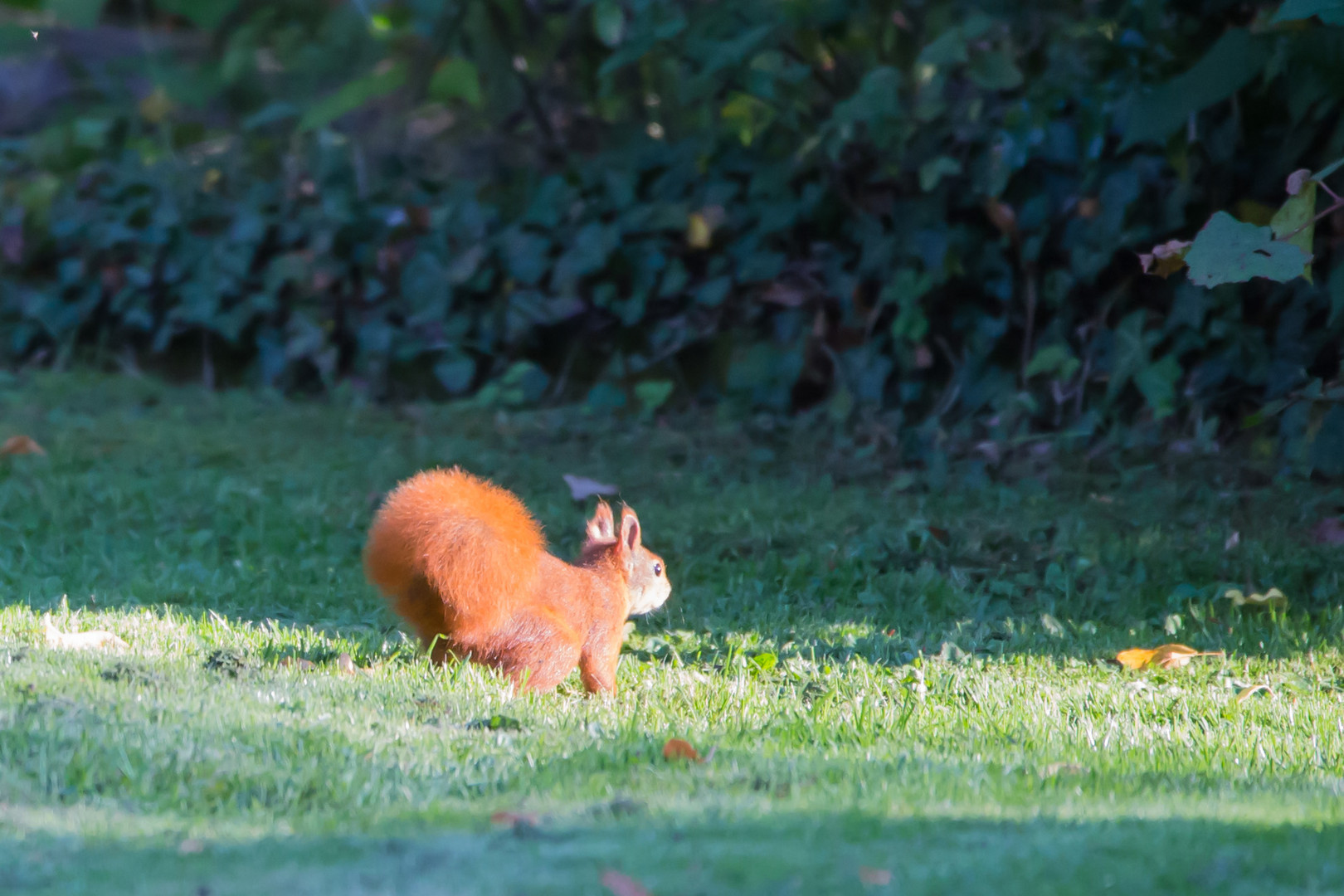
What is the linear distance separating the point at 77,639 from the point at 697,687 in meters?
1.70

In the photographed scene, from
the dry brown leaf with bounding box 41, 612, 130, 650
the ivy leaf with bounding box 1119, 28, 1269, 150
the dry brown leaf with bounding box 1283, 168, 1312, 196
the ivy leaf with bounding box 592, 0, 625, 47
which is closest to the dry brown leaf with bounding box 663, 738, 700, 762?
the dry brown leaf with bounding box 41, 612, 130, 650

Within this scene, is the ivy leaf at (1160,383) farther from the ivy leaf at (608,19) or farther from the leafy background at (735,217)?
the ivy leaf at (608,19)

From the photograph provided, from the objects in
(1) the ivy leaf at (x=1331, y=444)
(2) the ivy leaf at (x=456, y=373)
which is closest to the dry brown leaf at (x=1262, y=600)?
(1) the ivy leaf at (x=1331, y=444)

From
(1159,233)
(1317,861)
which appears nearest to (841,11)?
(1159,233)

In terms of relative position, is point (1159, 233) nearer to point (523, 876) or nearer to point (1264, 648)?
point (1264, 648)

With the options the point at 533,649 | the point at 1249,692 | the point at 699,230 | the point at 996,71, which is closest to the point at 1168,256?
the point at 1249,692

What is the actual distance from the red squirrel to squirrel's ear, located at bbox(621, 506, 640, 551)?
0.20 metres

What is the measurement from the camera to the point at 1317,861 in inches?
90.2

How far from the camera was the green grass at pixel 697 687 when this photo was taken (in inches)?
89.7

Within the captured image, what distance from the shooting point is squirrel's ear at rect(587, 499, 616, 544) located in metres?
4.40

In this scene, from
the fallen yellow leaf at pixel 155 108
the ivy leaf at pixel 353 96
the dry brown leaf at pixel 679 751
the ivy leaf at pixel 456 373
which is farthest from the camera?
the fallen yellow leaf at pixel 155 108

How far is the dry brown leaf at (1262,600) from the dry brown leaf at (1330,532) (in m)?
0.65

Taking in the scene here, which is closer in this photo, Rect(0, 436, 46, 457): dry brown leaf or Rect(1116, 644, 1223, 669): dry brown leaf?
Rect(1116, 644, 1223, 669): dry brown leaf

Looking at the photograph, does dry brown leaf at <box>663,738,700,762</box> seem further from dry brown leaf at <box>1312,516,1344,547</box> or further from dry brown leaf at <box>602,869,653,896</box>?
dry brown leaf at <box>1312,516,1344,547</box>
